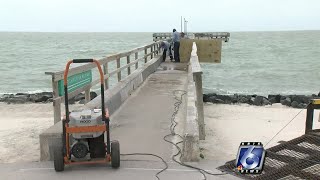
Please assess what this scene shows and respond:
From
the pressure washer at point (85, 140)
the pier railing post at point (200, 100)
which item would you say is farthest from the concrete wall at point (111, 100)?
the pier railing post at point (200, 100)

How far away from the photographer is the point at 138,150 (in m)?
7.02

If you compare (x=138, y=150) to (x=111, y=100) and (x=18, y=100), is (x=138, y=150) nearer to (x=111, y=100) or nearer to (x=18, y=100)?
(x=111, y=100)

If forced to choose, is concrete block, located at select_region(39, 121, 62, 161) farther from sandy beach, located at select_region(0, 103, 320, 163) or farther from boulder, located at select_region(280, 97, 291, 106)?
boulder, located at select_region(280, 97, 291, 106)

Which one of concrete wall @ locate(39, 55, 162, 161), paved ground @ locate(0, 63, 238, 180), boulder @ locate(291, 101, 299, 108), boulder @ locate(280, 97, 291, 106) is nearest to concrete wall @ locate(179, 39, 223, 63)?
boulder @ locate(280, 97, 291, 106)

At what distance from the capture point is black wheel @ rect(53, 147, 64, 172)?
5766 mm

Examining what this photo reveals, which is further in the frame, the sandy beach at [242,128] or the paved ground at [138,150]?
the sandy beach at [242,128]

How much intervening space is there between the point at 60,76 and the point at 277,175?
367 centimetres

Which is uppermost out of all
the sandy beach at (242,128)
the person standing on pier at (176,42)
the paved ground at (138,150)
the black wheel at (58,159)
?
the person standing on pier at (176,42)

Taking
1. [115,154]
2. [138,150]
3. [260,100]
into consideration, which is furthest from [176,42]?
[115,154]

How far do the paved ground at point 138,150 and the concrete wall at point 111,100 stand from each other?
16 cm

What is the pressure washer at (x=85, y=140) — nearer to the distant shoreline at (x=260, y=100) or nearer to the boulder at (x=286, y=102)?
the distant shoreline at (x=260, y=100)

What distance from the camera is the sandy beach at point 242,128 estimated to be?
9.30m

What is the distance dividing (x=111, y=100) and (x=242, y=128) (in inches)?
229

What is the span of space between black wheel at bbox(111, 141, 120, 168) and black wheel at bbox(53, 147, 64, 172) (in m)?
0.66
